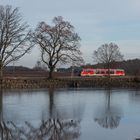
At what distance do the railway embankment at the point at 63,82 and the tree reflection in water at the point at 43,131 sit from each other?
45.2 m

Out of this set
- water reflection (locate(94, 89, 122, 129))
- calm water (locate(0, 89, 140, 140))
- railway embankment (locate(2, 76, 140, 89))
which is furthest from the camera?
railway embankment (locate(2, 76, 140, 89))

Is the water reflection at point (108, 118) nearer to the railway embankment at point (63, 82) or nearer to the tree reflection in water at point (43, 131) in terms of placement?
the tree reflection in water at point (43, 131)

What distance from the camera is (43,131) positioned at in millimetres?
21812

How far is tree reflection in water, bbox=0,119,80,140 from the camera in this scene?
20.1 m

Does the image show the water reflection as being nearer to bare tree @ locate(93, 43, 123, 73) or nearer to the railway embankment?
the railway embankment

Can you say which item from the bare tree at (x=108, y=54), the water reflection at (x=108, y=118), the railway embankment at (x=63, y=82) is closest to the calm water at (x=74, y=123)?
the water reflection at (x=108, y=118)

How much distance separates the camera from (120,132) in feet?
70.9

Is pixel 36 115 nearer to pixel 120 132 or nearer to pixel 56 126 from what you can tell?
pixel 56 126

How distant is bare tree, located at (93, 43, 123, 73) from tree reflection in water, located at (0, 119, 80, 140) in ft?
304

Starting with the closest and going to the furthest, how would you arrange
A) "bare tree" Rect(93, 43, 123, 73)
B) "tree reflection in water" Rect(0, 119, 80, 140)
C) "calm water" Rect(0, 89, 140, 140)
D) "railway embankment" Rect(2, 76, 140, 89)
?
"tree reflection in water" Rect(0, 119, 80, 140) < "calm water" Rect(0, 89, 140, 140) < "railway embankment" Rect(2, 76, 140, 89) < "bare tree" Rect(93, 43, 123, 73)

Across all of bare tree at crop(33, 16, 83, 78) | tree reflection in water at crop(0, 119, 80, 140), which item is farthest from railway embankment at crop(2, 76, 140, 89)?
tree reflection in water at crop(0, 119, 80, 140)

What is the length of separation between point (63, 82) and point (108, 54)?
42959mm

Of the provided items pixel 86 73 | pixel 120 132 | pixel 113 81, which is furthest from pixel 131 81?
pixel 120 132

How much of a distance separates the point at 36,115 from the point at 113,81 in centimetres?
5943
